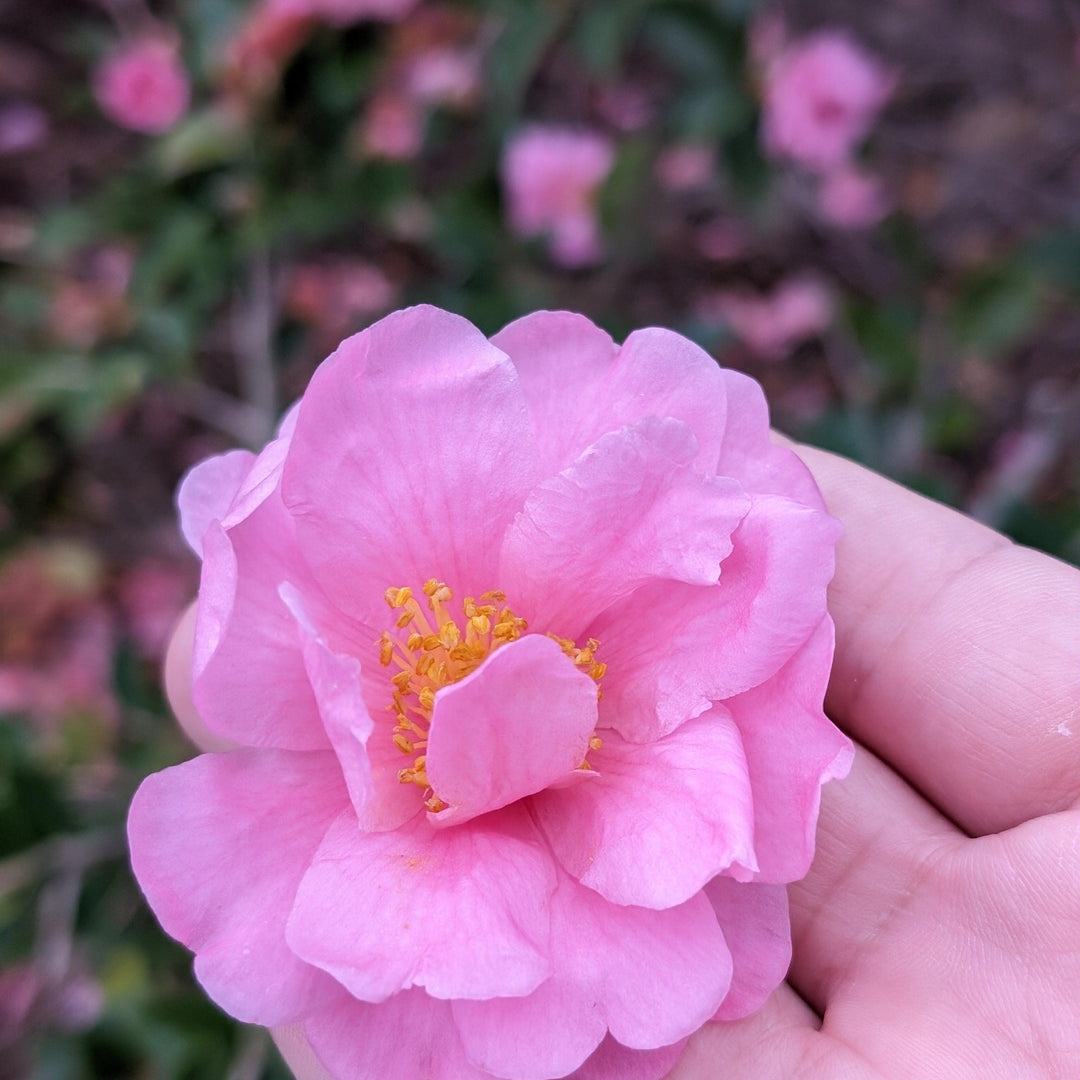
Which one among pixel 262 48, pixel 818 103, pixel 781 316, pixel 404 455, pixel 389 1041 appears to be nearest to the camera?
pixel 389 1041

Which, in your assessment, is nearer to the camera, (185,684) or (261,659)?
(261,659)

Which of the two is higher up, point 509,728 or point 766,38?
point 766,38

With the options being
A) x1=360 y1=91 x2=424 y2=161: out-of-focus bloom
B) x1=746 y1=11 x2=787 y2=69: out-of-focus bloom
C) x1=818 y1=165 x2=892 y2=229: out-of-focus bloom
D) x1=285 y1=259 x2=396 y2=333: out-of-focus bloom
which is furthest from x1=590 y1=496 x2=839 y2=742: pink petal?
x1=818 y1=165 x2=892 y2=229: out-of-focus bloom

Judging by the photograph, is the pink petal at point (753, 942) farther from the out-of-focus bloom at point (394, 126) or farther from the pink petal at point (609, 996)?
the out-of-focus bloom at point (394, 126)

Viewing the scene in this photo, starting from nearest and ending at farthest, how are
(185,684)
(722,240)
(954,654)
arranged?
(954,654) → (185,684) → (722,240)

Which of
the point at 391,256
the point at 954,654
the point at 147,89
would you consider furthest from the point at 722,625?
the point at 391,256

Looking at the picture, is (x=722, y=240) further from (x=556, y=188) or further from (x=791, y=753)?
(x=791, y=753)

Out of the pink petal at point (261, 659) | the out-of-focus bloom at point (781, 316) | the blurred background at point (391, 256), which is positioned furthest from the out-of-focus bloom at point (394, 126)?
the pink petal at point (261, 659)
